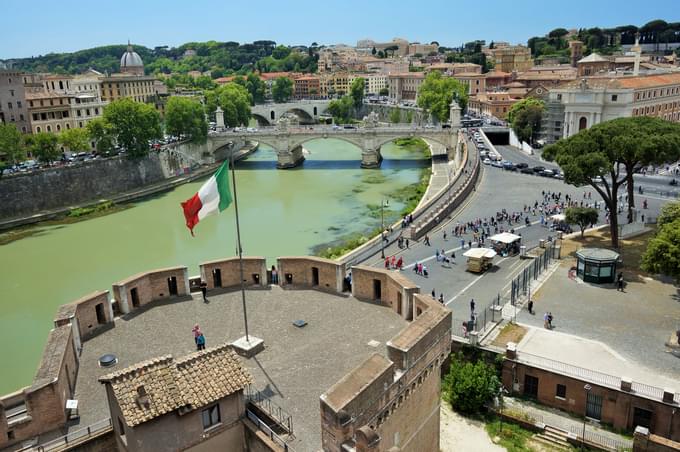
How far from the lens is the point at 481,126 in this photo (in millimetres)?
59938

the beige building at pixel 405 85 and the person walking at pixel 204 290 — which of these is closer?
the person walking at pixel 204 290

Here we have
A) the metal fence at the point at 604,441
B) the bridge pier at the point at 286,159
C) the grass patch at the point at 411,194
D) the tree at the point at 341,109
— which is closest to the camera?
the metal fence at the point at 604,441

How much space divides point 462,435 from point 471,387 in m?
1.14

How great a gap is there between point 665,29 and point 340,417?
402ft

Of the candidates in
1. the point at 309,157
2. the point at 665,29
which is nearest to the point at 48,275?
the point at 309,157

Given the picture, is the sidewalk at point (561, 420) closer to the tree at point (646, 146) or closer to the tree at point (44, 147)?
the tree at point (646, 146)

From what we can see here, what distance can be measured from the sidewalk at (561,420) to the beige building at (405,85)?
279 feet

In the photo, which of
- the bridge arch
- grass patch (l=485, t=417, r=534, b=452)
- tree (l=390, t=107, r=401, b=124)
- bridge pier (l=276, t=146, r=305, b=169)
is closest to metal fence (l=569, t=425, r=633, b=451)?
grass patch (l=485, t=417, r=534, b=452)

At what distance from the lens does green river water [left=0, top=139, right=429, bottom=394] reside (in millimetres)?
22922

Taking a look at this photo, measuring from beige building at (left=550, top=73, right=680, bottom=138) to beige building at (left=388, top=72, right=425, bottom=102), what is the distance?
4765 cm

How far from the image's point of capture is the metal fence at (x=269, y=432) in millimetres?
7643

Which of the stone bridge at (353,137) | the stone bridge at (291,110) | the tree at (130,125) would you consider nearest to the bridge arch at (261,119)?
the stone bridge at (291,110)

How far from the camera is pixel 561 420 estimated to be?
1323 cm

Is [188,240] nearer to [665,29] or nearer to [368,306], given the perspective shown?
[368,306]
